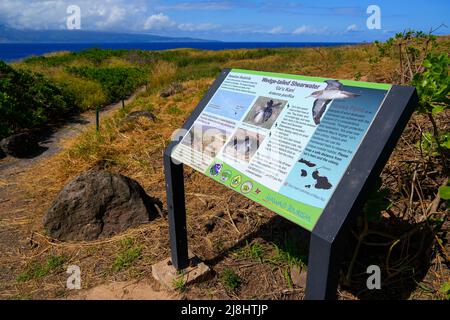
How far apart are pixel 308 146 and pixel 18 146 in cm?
A: 590

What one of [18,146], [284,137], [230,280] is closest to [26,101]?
[18,146]

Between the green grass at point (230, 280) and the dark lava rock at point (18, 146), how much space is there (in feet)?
16.3

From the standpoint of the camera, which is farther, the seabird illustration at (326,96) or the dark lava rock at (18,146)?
the dark lava rock at (18,146)

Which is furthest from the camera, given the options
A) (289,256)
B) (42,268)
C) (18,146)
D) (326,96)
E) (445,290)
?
(18,146)

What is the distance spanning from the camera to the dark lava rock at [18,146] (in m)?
6.26

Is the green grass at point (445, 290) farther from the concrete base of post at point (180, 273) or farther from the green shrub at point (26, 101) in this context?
the green shrub at point (26, 101)

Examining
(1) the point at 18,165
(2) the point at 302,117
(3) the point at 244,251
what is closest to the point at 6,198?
(1) the point at 18,165

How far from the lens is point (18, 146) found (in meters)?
6.32

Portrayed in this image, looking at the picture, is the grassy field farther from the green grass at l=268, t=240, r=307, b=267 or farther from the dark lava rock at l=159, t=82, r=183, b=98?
the dark lava rock at l=159, t=82, r=183, b=98

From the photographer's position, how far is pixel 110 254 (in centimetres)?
324

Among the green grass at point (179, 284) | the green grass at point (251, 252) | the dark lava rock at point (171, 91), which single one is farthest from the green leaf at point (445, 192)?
the dark lava rock at point (171, 91)

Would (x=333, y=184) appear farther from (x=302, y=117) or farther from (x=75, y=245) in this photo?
(x=75, y=245)

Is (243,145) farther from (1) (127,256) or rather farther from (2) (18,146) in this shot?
(2) (18,146)
